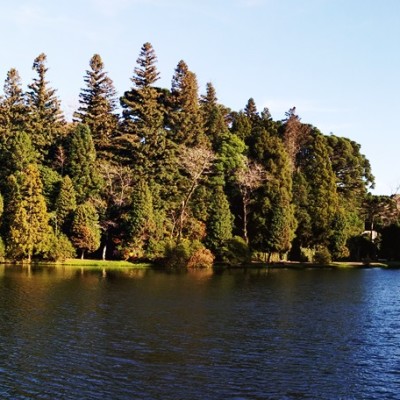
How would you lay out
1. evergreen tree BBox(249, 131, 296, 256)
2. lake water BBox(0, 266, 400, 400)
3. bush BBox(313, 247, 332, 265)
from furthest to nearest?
1. bush BBox(313, 247, 332, 265)
2. evergreen tree BBox(249, 131, 296, 256)
3. lake water BBox(0, 266, 400, 400)

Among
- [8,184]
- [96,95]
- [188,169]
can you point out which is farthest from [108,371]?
[96,95]

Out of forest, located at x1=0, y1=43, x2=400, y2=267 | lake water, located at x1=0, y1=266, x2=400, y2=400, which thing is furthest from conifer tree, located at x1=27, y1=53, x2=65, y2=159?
lake water, located at x1=0, y1=266, x2=400, y2=400

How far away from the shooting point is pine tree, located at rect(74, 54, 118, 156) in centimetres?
8712

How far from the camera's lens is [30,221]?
228ft

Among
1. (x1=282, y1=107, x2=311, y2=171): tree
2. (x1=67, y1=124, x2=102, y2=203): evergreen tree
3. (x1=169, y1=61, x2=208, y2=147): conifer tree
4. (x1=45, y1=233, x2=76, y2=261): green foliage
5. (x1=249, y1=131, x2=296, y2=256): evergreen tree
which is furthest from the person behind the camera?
(x1=282, y1=107, x2=311, y2=171): tree

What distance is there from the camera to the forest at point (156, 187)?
72562mm

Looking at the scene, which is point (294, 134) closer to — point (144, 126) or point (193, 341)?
point (144, 126)

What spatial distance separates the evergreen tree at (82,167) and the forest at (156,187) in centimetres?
14

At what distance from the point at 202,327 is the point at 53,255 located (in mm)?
40264

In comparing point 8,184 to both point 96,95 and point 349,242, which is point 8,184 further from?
point 349,242

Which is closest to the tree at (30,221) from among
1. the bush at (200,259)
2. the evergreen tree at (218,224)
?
the bush at (200,259)

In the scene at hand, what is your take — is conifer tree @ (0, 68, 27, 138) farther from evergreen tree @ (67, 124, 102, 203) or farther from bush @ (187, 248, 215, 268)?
bush @ (187, 248, 215, 268)

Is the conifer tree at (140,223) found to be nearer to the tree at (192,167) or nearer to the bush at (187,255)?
the bush at (187,255)

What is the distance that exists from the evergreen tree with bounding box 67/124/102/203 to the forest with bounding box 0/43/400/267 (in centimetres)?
14
